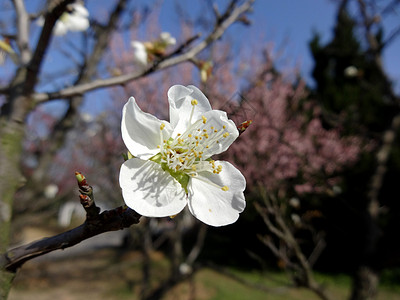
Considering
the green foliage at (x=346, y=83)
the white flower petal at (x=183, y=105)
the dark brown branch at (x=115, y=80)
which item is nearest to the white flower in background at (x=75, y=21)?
the dark brown branch at (x=115, y=80)

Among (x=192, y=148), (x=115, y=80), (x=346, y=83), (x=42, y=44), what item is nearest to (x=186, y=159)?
(x=192, y=148)

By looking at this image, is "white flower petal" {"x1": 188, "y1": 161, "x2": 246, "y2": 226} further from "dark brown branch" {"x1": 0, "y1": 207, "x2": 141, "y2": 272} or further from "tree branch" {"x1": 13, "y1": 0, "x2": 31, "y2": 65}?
"tree branch" {"x1": 13, "y1": 0, "x2": 31, "y2": 65}

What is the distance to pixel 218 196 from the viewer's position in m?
0.75

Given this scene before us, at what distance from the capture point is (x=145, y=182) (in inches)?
27.4

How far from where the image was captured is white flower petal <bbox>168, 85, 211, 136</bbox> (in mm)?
766

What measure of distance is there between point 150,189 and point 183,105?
23 cm

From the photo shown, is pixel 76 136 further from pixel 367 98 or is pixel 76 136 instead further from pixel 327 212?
pixel 367 98

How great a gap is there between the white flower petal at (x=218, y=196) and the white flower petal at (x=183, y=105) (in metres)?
0.14

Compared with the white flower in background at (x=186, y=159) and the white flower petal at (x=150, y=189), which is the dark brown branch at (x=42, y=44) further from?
the white flower petal at (x=150, y=189)

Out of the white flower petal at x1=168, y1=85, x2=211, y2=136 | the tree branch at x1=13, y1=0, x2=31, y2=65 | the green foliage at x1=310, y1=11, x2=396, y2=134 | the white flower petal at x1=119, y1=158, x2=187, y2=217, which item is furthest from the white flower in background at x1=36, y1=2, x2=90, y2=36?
the green foliage at x1=310, y1=11, x2=396, y2=134

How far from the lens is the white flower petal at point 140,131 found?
27.9 inches

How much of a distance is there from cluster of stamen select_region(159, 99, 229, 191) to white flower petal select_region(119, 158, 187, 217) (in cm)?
4

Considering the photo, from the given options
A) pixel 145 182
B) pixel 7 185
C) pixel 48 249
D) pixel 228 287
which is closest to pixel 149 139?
pixel 145 182

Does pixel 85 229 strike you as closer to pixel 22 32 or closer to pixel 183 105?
pixel 183 105
